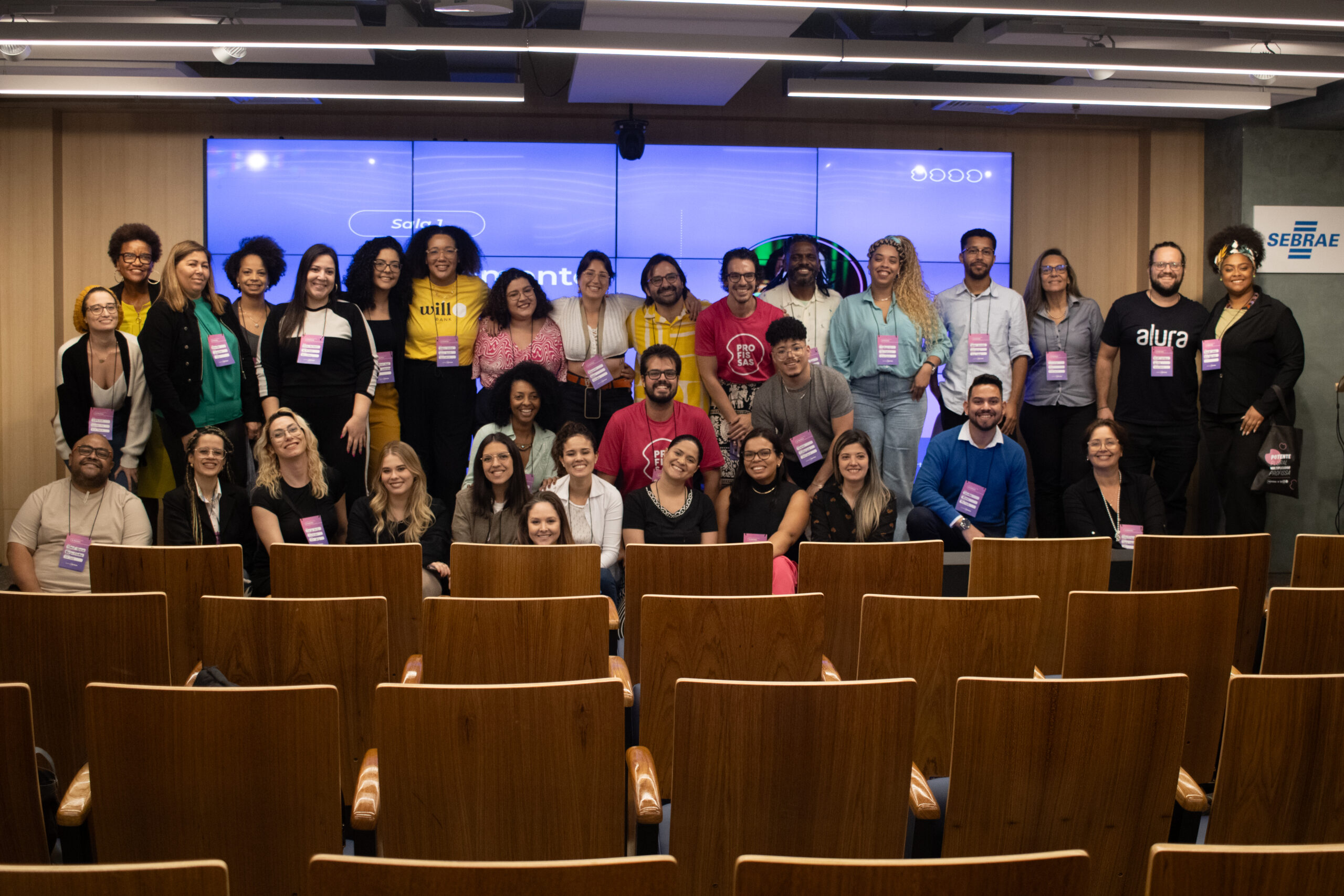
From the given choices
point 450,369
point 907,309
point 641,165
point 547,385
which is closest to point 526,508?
point 547,385

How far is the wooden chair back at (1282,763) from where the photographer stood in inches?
69.2

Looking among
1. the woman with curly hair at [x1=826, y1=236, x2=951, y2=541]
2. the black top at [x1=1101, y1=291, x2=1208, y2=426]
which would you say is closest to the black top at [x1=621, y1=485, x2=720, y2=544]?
the woman with curly hair at [x1=826, y1=236, x2=951, y2=541]

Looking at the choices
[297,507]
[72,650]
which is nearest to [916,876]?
[72,650]

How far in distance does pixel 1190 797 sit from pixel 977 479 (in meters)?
2.87

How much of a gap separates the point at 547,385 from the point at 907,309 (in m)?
2.06

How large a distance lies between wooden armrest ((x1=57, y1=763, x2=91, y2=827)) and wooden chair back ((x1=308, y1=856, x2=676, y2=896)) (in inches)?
34.4

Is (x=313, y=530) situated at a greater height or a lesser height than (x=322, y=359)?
lesser

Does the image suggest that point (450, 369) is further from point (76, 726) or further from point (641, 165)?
point (76, 726)

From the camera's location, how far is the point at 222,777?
1681mm

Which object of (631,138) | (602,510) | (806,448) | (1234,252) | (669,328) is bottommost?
(602,510)

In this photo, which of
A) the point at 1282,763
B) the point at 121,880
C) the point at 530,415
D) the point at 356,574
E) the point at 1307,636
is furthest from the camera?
the point at 530,415

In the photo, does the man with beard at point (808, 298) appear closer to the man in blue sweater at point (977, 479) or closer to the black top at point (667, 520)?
the man in blue sweater at point (977, 479)

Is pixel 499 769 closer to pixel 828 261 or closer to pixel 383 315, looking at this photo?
pixel 383 315

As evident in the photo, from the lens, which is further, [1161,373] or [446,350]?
[1161,373]
